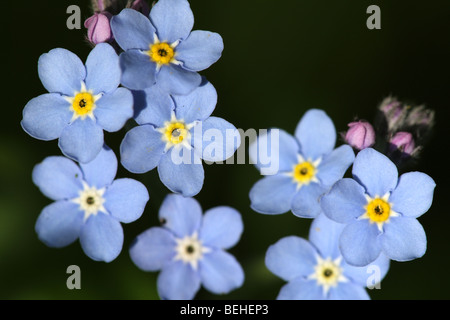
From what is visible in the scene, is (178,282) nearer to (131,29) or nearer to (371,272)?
(371,272)

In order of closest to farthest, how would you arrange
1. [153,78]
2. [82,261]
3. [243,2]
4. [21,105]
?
[153,78] < [82,261] < [21,105] < [243,2]

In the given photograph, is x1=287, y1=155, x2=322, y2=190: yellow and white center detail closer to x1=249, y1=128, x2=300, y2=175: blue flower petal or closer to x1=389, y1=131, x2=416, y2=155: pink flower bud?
x1=249, y1=128, x2=300, y2=175: blue flower petal

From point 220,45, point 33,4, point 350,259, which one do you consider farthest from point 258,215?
point 33,4

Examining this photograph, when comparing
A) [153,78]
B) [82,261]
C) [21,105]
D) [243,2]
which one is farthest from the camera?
[243,2]

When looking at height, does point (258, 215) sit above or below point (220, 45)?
below

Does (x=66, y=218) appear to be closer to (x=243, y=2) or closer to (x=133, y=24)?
(x=133, y=24)

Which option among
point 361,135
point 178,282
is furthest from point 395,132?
point 178,282
